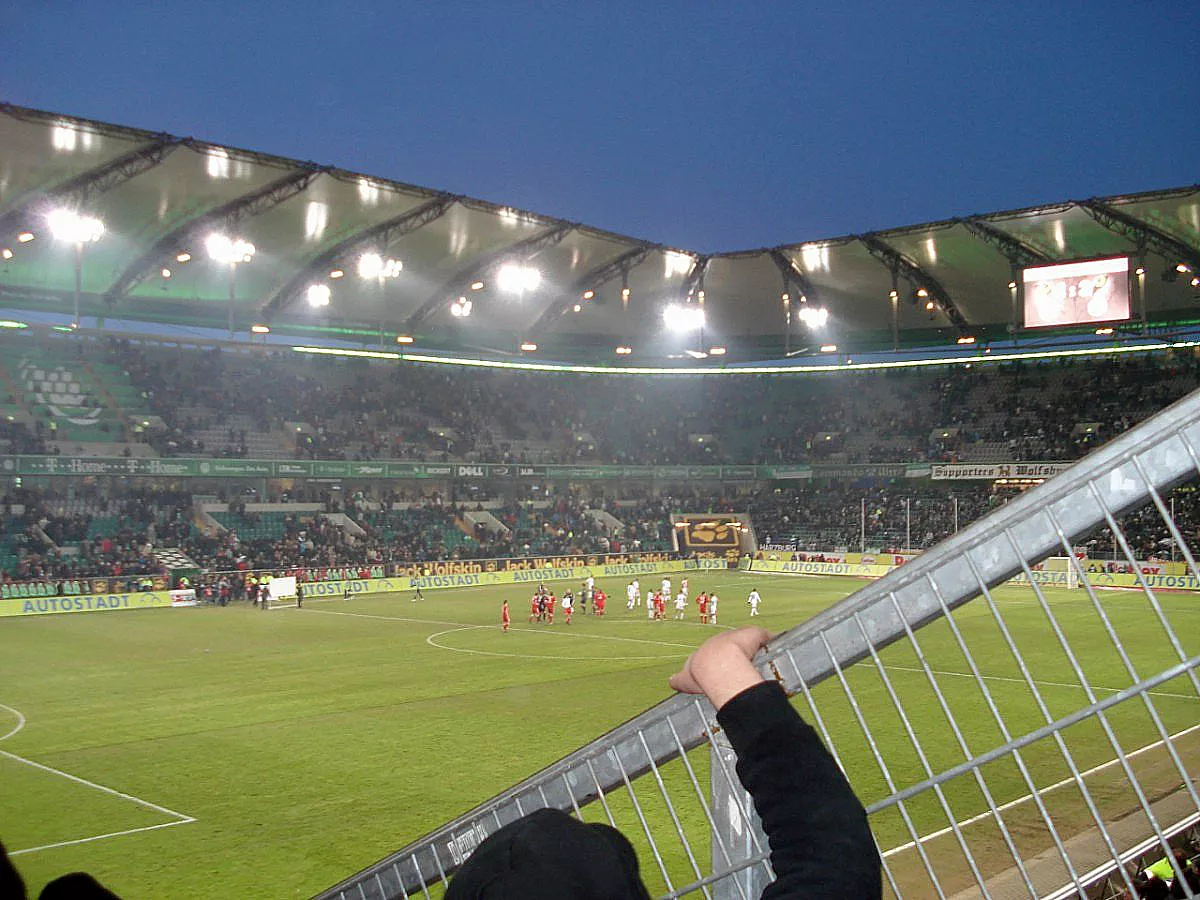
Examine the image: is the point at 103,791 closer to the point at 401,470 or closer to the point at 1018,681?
the point at 1018,681

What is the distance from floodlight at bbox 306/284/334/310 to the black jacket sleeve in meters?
49.2

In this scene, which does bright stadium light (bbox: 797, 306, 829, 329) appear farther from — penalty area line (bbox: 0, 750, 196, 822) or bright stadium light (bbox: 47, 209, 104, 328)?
penalty area line (bbox: 0, 750, 196, 822)

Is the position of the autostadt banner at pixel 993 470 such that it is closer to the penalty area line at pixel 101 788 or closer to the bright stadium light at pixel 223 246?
the bright stadium light at pixel 223 246

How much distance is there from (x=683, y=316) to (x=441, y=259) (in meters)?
13.1

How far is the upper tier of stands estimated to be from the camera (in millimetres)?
50312

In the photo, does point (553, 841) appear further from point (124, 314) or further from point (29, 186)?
point (124, 314)

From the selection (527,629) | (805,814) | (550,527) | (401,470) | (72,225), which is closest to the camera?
(805,814)

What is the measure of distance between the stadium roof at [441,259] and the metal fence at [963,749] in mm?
26659

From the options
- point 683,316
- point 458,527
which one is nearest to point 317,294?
point 458,527

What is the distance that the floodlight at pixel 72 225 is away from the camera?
36531mm

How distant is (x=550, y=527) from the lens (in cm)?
6116

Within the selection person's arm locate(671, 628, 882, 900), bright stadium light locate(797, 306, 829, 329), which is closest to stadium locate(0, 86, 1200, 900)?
person's arm locate(671, 628, 882, 900)

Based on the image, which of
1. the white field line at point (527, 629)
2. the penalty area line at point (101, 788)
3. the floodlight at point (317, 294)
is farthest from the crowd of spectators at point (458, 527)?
the penalty area line at point (101, 788)

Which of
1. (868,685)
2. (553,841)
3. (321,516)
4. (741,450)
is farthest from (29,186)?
(741,450)
